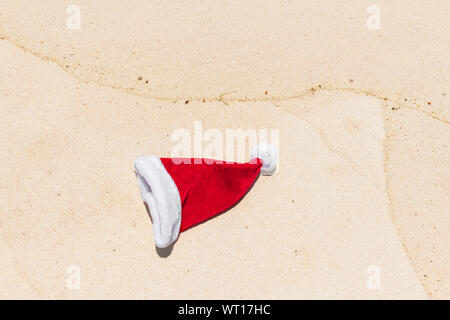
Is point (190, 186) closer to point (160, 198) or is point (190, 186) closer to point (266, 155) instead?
point (160, 198)

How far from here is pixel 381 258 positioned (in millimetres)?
3541

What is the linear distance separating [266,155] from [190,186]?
3.00ft

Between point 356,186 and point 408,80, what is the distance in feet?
4.83

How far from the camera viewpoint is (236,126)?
3.71m

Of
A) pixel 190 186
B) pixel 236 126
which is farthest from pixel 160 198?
pixel 236 126

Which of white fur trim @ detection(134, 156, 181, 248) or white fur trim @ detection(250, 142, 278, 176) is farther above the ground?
white fur trim @ detection(250, 142, 278, 176)

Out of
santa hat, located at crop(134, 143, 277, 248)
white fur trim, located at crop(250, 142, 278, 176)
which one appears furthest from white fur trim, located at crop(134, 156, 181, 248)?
white fur trim, located at crop(250, 142, 278, 176)

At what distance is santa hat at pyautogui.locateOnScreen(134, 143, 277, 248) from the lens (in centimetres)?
325

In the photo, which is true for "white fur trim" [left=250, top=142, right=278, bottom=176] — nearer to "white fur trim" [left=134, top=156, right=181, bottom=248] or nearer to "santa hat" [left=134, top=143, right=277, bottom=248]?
"santa hat" [left=134, top=143, right=277, bottom=248]

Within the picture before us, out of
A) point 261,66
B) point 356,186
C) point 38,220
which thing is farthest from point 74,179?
point 356,186

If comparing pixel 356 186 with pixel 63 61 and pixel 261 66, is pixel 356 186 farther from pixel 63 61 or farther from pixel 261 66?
pixel 63 61

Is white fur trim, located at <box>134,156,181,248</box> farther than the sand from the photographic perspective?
No

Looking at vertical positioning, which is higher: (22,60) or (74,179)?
(22,60)

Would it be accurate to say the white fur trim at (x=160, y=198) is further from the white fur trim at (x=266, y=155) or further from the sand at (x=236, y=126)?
the white fur trim at (x=266, y=155)
